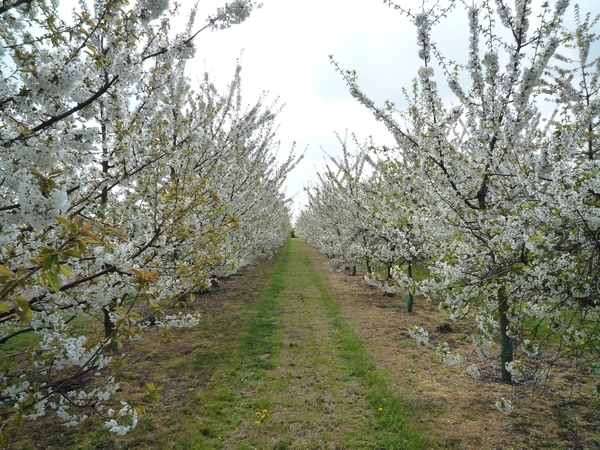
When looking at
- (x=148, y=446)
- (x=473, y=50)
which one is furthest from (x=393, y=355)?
(x=473, y=50)

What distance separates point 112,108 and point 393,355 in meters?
7.02

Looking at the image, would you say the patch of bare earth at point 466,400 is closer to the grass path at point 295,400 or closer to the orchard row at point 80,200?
the grass path at point 295,400

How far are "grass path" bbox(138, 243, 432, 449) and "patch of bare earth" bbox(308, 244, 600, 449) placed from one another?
16.7 inches

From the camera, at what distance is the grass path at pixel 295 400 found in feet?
14.7

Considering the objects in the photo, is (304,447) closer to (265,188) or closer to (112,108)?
(112,108)

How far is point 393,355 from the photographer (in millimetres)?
7191

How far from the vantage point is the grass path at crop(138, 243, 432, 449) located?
14.7ft

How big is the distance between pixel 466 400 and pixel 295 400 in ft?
9.29

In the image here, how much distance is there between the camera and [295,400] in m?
5.52

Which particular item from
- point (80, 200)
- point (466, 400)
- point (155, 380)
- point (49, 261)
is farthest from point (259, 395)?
point (49, 261)

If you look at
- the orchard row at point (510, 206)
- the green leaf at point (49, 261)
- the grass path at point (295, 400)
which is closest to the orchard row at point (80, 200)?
the green leaf at point (49, 261)

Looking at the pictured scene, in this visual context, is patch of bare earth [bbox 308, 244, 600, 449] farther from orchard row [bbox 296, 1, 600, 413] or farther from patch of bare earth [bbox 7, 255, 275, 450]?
patch of bare earth [bbox 7, 255, 275, 450]

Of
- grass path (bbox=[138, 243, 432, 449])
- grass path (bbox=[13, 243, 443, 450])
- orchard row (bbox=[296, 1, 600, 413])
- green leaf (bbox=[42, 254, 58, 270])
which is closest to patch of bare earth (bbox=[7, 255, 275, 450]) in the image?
grass path (bbox=[13, 243, 443, 450])

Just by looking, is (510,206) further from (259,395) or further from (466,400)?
(259,395)
